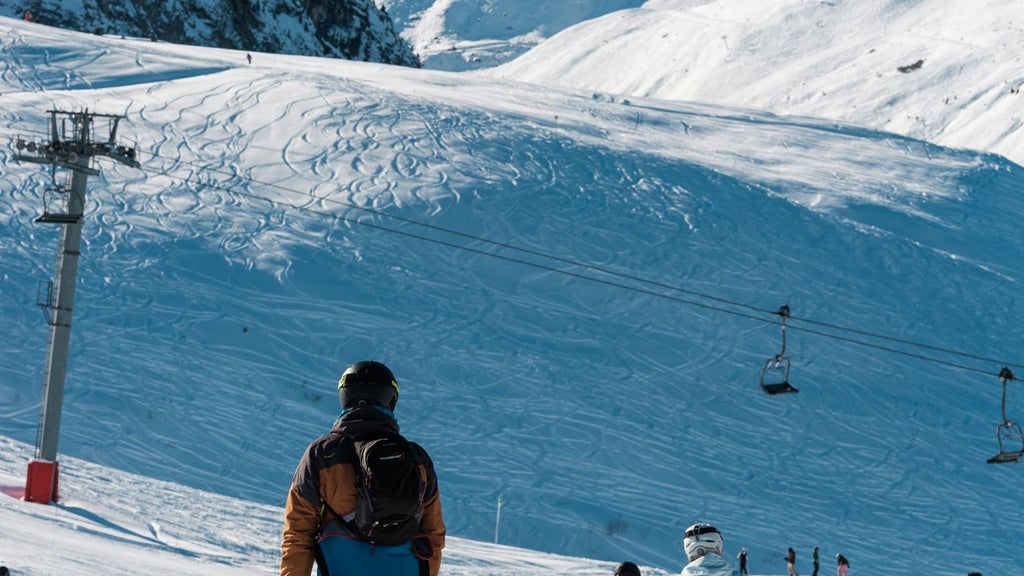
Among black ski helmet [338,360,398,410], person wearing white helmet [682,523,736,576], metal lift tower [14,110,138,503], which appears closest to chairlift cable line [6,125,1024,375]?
metal lift tower [14,110,138,503]

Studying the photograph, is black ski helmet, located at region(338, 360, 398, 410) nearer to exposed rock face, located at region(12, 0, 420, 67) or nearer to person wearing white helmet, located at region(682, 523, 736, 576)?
person wearing white helmet, located at region(682, 523, 736, 576)

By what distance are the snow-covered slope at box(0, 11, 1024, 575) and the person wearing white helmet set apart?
1137 centimetres

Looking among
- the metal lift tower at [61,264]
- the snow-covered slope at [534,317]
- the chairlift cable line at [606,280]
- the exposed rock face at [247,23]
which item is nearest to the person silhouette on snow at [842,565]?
the snow-covered slope at [534,317]

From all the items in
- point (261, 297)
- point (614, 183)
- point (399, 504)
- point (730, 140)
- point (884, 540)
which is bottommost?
point (884, 540)

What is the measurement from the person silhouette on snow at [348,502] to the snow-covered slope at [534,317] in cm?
1230

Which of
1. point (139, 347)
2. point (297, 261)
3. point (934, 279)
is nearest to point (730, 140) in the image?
point (934, 279)

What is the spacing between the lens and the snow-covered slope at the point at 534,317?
23.3 metres

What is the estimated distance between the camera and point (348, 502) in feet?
12.9

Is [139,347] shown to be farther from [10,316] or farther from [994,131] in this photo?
[994,131]

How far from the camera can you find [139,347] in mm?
Result: 24922

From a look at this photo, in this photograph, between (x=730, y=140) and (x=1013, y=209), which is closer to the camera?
(x=1013, y=209)

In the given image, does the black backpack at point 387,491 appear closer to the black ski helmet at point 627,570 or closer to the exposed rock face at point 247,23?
the black ski helmet at point 627,570

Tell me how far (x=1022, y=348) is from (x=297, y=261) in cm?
1647

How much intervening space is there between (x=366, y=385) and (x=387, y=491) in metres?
0.35
